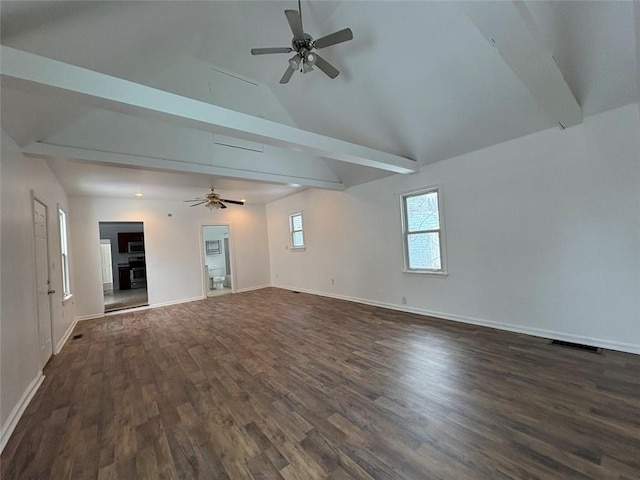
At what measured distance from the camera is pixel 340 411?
204 cm

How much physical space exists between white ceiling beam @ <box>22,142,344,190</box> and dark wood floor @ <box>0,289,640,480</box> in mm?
2589

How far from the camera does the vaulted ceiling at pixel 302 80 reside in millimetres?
1830

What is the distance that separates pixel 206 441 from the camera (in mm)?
1811

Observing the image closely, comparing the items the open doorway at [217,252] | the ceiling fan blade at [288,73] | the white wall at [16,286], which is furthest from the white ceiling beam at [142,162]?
the open doorway at [217,252]

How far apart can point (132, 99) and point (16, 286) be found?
215 cm

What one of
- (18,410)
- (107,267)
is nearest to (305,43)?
(18,410)

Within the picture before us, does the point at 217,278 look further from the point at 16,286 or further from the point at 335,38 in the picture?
the point at 335,38

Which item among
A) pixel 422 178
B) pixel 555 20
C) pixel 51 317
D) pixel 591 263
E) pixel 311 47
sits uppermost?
pixel 311 47

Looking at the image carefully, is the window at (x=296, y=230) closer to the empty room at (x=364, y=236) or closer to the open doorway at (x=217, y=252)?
the empty room at (x=364, y=236)

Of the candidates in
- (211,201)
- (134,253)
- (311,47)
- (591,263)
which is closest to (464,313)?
(591,263)

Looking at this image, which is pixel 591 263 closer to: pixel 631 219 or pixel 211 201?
pixel 631 219

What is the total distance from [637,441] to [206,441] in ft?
9.14

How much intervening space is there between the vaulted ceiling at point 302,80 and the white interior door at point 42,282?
0.81m

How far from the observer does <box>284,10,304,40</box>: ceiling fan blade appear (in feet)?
7.32
